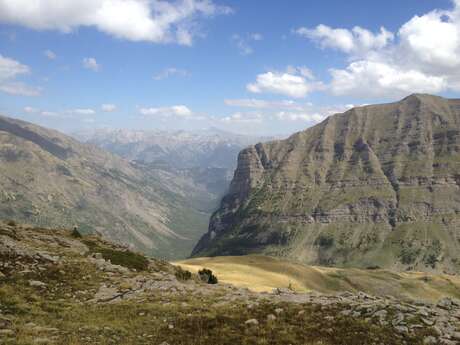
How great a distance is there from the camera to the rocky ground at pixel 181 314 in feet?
68.4

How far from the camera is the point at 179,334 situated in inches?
874

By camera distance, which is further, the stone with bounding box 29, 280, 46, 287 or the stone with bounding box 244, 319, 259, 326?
the stone with bounding box 29, 280, 46, 287

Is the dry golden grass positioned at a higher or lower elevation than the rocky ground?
lower

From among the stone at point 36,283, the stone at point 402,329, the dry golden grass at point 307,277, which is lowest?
the dry golden grass at point 307,277

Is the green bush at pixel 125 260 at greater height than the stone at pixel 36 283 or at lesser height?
lesser

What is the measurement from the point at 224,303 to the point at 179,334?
315 inches

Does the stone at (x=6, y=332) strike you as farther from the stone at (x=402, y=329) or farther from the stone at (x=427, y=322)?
the stone at (x=427, y=322)

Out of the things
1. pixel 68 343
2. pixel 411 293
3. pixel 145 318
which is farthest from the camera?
pixel 411 293

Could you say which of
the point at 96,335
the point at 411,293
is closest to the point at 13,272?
the point at 96,335

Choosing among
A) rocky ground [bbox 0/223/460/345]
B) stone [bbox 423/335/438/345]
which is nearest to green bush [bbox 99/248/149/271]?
rocky ground [bbox 0/223/460/345]

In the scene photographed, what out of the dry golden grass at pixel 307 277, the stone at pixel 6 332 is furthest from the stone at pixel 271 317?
the dry golden grass at pixel 307 277

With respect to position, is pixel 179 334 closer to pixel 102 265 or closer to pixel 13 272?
pixel 13 272

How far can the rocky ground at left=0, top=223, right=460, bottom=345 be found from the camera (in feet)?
68.4

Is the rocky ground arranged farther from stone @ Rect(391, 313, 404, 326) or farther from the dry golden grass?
the dry golden grass
